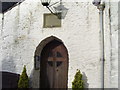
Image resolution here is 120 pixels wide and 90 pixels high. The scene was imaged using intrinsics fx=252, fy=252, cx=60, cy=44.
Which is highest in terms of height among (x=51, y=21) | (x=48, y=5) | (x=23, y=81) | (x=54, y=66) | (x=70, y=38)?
(x=48, y=5)

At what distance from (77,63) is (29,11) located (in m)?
2.45

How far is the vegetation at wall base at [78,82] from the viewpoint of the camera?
743 centimetres

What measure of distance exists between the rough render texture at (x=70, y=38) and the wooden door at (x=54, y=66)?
317 mm

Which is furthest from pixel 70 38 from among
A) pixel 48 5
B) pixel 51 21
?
pixel 48 5

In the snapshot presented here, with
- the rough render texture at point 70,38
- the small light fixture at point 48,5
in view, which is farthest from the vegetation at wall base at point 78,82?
the small light fixture at point 48,5

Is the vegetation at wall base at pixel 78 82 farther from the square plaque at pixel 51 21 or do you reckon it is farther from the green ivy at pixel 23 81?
the square plaque at pixel 51 21

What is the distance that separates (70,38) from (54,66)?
3.65ft

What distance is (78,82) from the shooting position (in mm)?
→ 7457

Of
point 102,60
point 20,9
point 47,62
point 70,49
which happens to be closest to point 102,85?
point 102,60

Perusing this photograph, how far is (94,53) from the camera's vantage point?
7.61m

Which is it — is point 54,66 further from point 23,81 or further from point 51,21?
point 51,21

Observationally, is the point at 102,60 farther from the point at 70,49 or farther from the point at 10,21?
the point at 10,21

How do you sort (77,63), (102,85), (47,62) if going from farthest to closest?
(47,62) → (77,63) → (102,85)

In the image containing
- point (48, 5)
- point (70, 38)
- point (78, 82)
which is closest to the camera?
point (78, 82)
